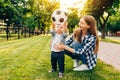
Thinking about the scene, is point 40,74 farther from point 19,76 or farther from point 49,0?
point 49,0

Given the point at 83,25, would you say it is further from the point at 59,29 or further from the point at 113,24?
the point at 113,24

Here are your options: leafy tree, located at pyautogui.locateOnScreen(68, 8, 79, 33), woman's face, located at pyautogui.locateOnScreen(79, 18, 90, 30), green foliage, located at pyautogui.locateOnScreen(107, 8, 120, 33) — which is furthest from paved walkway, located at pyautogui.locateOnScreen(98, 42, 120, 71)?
leafy tree, located at pyautogui.locateOnScreen(68, 8, 79, 33)

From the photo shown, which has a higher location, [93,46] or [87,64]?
[93,46]

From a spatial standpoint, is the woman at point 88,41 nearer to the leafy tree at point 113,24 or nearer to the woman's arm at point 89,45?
the woman's arm at point 89,45

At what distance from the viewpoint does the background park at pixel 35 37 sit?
680 cm

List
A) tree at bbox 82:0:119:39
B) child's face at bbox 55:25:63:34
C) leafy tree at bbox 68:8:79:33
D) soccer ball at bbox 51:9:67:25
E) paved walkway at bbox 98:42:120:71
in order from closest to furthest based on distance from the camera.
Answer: child's face at bbox 55:25:63:34
soccer ball at bbox 51:9:67:25
paved walkway at bbox 98:42:120:71
tree at bbox 82:0:119:39
leafy tree at bbox 68:8:79:33

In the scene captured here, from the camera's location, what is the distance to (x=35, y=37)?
35844 mm

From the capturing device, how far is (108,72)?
7.37m

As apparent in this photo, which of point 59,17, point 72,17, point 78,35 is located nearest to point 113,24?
point 72,17

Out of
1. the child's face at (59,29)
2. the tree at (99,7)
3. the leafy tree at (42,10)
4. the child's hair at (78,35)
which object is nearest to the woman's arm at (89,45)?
the child's hair at (78,35)

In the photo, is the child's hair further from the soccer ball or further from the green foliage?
the green foliage

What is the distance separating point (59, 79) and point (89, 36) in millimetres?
1363

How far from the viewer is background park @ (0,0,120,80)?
6797 millimetres

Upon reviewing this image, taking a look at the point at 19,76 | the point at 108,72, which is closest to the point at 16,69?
the point at 19,76
